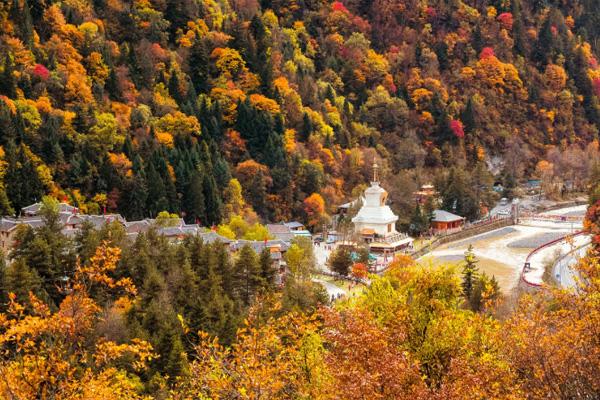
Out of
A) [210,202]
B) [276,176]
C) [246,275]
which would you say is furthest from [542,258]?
[246,275]

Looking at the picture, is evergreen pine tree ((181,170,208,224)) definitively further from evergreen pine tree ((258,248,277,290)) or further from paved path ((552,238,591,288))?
paved path ((552,238,591,288))

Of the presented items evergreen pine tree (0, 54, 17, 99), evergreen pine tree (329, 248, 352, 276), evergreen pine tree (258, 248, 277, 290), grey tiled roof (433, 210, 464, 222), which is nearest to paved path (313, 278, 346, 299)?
evergreen pine tree (329, 248, 352, 276)

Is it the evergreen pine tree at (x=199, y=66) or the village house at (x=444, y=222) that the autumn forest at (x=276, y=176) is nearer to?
the evergreen pine tree at (x=199, y=66)

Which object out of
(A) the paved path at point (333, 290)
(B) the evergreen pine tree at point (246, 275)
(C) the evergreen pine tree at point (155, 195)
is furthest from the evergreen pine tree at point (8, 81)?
(B) the evergreen pine tree at point (246, 275)

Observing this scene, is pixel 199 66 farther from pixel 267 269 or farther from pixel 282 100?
pixel 267 269

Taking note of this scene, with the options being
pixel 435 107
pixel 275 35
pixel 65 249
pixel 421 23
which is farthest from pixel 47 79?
pixel 421 23

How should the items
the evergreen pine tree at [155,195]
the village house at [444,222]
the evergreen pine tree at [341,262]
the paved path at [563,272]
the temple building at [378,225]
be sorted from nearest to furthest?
1. the paved path at [563,272]
2. the evergreen pine tree at [341,262]
3. the evergreen pine tree at [155,195]
4. the temple building at [378,225]
5. the village house at [444,222]

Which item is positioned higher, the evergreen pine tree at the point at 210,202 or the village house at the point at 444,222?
the evergreen pine tree at the point at 210,202
